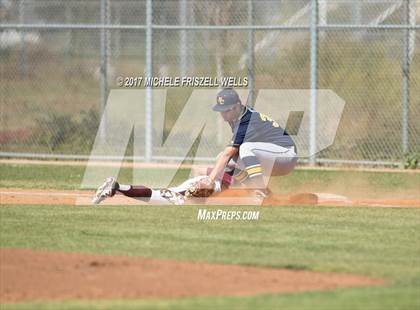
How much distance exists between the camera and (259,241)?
10094mm

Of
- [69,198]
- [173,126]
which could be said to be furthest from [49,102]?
[69,198]

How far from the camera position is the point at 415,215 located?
1218 cm

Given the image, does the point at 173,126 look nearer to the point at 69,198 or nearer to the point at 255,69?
the point at 255,69

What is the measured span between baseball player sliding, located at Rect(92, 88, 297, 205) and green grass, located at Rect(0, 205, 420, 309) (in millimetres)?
295

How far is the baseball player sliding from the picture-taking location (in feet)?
41.8

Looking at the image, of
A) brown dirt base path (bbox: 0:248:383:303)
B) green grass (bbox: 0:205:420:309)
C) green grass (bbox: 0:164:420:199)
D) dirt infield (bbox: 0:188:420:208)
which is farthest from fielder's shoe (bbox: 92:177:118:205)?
brown dirt base path (bbox: 0:248:383:303)

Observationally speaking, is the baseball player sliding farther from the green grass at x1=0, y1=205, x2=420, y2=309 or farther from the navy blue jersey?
the green grass at x1=0, y1=205, x2=420, y2=309

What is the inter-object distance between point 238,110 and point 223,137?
5.36 meters

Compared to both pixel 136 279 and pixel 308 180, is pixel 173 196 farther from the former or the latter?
pixel 136 279

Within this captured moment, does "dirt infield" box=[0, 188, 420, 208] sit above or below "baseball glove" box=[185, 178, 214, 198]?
above

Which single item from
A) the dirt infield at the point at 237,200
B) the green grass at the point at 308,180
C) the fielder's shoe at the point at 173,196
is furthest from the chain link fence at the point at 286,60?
the fielder's shoe at the point at 173,196

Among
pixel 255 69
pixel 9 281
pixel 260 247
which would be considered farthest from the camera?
pixel 255 69

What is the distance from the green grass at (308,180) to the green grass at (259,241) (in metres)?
2.76

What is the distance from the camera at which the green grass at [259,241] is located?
23.8 ft
